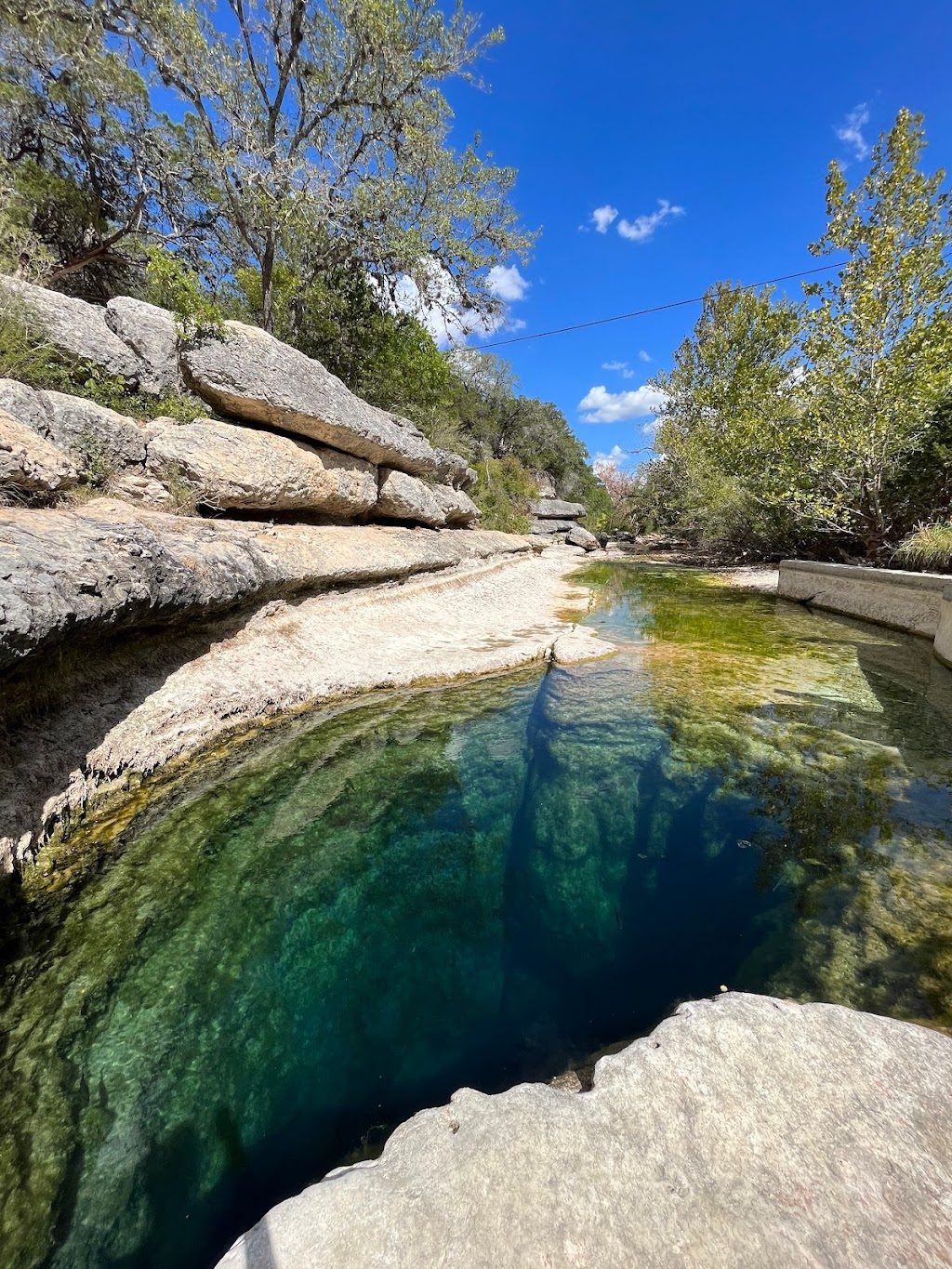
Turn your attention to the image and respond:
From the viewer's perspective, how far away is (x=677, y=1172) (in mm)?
1228

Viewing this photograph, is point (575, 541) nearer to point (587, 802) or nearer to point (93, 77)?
point (93, 77)

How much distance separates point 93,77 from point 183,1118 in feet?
54.8

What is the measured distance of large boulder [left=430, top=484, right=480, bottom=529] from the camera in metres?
12.9

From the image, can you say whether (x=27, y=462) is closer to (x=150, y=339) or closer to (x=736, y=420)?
(x=150, y=339)

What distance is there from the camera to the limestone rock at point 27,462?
161 inches

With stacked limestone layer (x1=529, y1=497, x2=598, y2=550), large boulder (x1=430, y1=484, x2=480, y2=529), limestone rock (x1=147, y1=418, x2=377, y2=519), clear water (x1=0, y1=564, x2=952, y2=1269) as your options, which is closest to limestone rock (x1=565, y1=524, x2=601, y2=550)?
stacked limestone layer (x1=529, y1=497, x2=598, y2=550)

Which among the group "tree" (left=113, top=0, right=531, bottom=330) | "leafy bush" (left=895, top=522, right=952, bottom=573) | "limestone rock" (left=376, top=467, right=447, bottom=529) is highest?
"tree" (left=113, top=0, right=531, bottom=330)

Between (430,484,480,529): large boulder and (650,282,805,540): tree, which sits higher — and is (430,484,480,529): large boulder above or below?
below

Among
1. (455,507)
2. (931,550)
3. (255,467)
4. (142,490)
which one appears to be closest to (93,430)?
(142,490)

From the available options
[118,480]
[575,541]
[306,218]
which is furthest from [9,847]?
[575,541]

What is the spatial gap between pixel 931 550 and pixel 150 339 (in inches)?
511

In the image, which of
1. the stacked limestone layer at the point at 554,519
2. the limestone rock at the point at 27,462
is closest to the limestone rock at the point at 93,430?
the limestone rock at the point at 27,462

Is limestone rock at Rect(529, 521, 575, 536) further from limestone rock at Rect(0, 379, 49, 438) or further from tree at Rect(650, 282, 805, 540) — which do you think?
limestone rock at Rect(0, 379, 49, 438)

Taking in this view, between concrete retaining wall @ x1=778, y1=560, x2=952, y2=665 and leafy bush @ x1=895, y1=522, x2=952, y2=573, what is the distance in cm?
30
